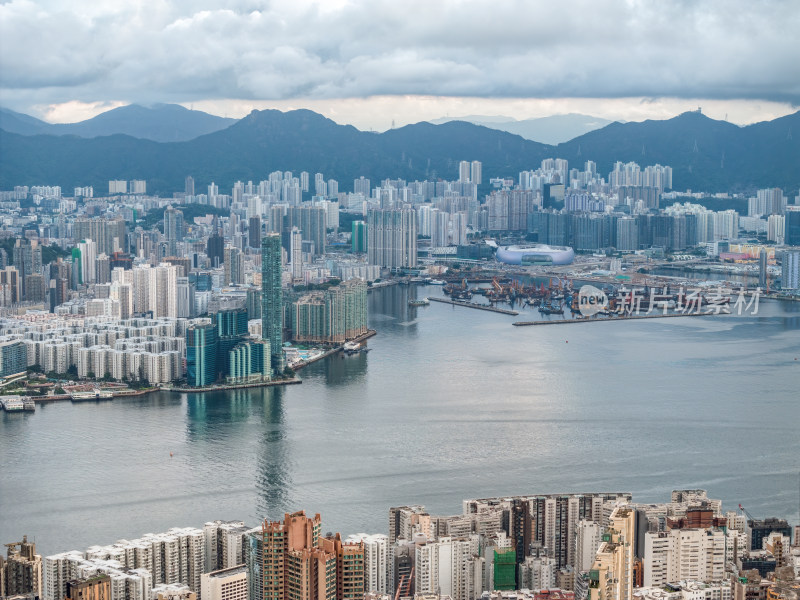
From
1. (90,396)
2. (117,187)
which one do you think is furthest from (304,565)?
(117,187)

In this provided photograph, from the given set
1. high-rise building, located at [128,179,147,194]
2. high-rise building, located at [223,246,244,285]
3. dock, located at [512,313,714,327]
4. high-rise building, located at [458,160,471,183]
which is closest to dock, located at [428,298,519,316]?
dock, located at [512,313,714,327]

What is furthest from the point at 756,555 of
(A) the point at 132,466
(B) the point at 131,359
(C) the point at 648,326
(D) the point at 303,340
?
(C) the point at 648,326

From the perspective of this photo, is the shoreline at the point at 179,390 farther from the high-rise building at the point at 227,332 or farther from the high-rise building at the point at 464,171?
the high-rise building at the point at 464,171

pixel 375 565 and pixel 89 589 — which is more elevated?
pixel 89 589

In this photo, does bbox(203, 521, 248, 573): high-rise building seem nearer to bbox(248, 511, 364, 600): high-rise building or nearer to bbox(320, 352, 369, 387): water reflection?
bbox(248, 511, 364, 600): high-rise building

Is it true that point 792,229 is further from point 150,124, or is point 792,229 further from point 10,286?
point 150,124

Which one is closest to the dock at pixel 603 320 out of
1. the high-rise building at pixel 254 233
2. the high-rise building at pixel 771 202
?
the high-rise building at pixel 254 233
